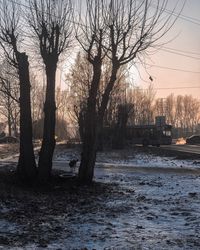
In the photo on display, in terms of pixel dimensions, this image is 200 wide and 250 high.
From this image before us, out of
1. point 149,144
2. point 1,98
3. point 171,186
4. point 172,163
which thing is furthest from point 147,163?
point 1,98

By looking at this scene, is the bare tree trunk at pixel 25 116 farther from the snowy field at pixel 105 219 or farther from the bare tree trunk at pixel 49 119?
the snowy field at pixel 105 219

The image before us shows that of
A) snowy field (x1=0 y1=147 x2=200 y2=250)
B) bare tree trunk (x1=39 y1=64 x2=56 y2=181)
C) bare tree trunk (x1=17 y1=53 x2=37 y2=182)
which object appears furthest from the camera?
bare tree trunk (x1=17 y1=53 x2=37 y2=182)

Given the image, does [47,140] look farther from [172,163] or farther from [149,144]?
[149,144]

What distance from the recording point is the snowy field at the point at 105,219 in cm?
844

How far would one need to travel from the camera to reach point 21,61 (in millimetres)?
17203

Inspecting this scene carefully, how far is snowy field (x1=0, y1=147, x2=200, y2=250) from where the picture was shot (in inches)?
332

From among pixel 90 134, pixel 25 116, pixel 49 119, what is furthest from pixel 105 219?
pixel 25 116

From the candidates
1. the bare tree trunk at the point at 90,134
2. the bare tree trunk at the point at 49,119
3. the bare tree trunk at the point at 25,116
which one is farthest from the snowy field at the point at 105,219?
the bare tree trunk at the point at 25,116

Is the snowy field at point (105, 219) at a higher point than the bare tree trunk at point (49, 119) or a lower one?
lower

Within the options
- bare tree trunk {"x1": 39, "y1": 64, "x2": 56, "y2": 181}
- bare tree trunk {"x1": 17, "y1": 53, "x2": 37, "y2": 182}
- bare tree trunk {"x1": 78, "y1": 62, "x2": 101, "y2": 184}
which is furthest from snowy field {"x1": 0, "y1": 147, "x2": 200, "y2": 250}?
bare tree trunk {"x1": 17, "y1": 53, "x2": 37, "y2": 182}

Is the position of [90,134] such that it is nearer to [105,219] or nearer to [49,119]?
[49,119]

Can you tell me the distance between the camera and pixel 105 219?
34.9ft

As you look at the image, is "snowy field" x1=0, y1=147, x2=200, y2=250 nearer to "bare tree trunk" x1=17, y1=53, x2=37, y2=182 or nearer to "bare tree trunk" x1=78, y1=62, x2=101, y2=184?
"bare tree trunk" x1=78, y1=62, x2=101, y2=184

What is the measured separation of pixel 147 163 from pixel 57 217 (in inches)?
790
